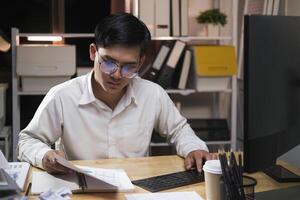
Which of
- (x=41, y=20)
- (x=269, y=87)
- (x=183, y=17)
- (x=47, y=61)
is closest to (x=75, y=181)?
(x=269, y=87)

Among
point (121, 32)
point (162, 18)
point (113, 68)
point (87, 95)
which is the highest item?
point (162, 18)

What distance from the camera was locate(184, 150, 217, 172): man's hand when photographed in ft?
5.05

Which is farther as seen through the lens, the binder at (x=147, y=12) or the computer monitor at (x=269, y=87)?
the binder at (x=147, y=12)

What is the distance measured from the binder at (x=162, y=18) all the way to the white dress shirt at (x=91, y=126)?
4.14 feet

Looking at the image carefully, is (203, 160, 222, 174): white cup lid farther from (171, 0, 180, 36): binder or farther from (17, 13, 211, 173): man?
(171, 0, 180, 36): binder

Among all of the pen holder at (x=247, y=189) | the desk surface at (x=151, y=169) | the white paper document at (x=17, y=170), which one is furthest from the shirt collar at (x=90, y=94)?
the pen holder at (x=247, y=189)

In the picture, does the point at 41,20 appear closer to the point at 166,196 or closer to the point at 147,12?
the point at 147,12

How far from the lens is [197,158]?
5.14 ft

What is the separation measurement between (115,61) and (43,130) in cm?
40

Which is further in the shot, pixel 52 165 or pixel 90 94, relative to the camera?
pixel 90 94

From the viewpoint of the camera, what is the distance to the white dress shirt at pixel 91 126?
5.71 ft

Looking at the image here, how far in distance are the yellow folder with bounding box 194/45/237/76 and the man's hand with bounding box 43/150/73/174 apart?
181 cm

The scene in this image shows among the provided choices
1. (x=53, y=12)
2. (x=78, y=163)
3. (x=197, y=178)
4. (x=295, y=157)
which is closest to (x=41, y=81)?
(x=53, y=12)

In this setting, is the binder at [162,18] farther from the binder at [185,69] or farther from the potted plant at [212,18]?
the potted plant at [212,18]
